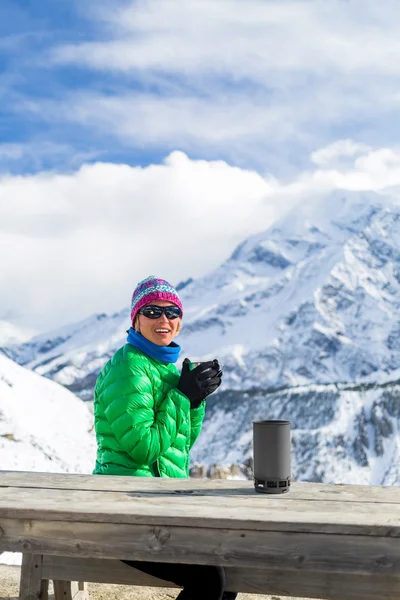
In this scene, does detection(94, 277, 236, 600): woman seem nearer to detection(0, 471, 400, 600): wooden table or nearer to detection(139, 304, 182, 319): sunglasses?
detection(139, 304, 182, 319): sunglasses

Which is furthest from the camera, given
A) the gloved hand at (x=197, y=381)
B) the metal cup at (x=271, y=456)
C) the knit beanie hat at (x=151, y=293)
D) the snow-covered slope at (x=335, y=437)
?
the snow-covered slope at (x=335, y=437)

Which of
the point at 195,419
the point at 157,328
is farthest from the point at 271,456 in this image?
the point at 157,328

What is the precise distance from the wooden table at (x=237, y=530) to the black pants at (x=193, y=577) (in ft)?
0.46

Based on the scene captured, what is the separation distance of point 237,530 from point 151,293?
1.75 m

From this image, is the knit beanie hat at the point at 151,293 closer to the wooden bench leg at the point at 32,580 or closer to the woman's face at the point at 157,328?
the woman's face at the point at 157,328

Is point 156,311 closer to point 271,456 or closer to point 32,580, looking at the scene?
point 271,456

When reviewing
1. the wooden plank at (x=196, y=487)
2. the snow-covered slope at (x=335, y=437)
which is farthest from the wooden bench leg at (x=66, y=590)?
the snow-covered slope at (x=335, y=437)

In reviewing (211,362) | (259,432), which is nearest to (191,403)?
(211,362)

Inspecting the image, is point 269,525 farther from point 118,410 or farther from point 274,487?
point 118,410

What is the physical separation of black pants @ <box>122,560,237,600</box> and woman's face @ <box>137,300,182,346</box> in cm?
132

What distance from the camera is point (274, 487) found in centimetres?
354

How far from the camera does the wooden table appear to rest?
2986 mm

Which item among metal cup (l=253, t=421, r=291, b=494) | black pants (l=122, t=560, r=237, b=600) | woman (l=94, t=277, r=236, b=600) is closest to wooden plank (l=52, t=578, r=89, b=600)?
woman (l=94, t=277, r=236, b=600)

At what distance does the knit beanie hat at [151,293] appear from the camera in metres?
4.37
